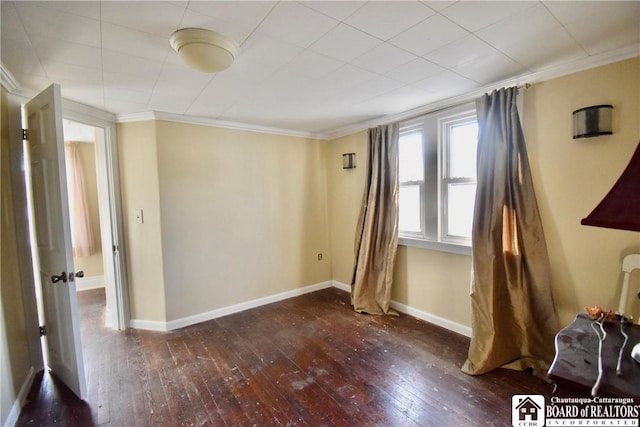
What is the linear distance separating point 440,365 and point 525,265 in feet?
3.39

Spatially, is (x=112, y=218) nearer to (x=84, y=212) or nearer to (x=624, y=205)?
(x=84, y=212)

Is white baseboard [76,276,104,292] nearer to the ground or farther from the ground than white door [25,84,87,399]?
nearer to the ground

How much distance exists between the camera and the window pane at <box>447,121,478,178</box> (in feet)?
8.72

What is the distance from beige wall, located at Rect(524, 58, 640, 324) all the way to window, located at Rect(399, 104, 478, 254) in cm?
55

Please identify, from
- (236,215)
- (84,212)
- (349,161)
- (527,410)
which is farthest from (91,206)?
(527,410)

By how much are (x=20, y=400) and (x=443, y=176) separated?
3736 mm

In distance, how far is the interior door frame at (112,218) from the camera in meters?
2.86

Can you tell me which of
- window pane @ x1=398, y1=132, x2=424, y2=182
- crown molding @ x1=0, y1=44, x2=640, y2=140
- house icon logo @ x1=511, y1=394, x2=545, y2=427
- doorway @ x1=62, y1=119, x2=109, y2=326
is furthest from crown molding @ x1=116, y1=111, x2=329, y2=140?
house icon logo @ x1=511, y1=394, x2=545, y2=427

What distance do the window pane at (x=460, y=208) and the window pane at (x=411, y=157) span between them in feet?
1.30

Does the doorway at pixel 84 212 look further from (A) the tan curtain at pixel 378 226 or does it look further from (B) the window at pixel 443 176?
(B) the window at pixel 443 176

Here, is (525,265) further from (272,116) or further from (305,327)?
(272,116)

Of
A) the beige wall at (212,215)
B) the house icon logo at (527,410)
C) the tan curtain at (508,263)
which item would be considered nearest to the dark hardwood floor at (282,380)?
the house icon logo at (527,410)

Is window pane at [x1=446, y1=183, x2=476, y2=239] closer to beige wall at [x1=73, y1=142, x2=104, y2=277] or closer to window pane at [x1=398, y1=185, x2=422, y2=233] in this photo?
window pane at [x1=398, y1=185, x2=422, y2=233]

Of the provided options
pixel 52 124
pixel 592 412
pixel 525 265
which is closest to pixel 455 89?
pixel 525 265
